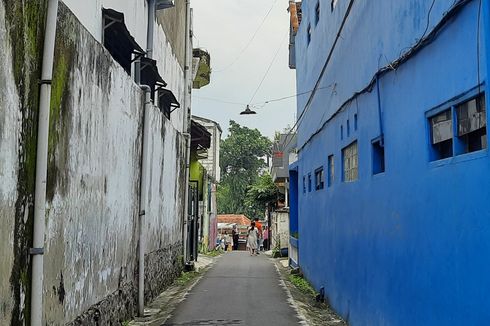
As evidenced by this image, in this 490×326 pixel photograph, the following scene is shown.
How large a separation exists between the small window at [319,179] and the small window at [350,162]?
2530mm

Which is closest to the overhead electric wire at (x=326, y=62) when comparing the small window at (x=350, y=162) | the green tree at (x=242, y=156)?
the small window at (x=350, y=162)


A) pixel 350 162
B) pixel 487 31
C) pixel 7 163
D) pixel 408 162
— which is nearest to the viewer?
pixel 487 31

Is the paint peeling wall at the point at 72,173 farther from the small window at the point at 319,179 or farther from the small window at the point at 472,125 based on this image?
the small window at the point at 319,179

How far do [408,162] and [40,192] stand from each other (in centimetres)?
363

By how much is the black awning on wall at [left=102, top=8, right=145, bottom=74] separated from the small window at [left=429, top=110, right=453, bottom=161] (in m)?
5.19

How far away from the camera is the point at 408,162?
5.87 m

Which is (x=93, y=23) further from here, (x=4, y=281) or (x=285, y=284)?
(x=285, y=284)

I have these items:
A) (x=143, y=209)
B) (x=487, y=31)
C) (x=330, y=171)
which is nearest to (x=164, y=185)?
(x=143, y=209)

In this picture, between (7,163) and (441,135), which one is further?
(441,135)

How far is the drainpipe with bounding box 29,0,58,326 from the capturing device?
15.0ft

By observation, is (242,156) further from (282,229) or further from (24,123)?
(24,123)

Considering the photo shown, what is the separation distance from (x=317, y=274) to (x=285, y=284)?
2311 millimetres

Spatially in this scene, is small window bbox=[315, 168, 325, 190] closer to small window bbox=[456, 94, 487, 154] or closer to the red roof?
small window bbox=[456, 94, 487, 154]

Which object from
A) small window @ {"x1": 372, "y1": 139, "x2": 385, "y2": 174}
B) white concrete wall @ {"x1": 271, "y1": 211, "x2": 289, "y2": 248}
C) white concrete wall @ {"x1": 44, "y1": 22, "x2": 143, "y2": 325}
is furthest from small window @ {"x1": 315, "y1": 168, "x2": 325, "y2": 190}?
white concrete wall @ {"x1": 271, "y1": 211, "x2": 289, "y2": 248}
